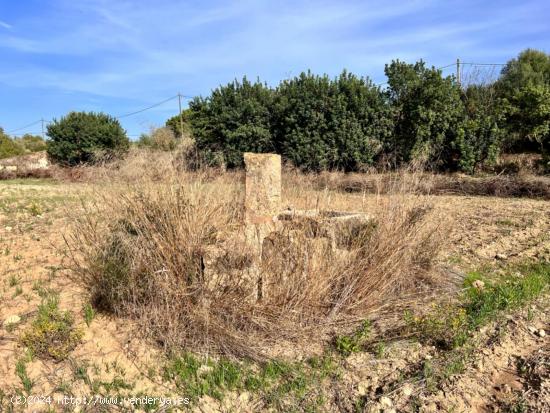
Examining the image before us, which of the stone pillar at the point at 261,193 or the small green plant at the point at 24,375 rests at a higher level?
the stone pillar at the point at 261,193

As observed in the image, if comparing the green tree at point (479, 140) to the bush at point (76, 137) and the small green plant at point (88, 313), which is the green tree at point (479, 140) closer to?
the small green plant at point (88, 313)

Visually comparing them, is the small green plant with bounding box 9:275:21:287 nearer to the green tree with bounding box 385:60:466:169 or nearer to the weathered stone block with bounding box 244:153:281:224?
the weathered stone block with bounding box 244:153:281:224

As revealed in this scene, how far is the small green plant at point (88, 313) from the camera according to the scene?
131 inches

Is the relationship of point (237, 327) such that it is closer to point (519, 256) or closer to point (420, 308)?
point (420, 308)

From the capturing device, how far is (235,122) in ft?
44.7

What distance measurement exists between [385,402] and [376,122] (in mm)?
10772

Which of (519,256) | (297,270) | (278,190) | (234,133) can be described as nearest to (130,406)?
(297,270)

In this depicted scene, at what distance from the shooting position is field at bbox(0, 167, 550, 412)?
2549mm

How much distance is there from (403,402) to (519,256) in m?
3.20

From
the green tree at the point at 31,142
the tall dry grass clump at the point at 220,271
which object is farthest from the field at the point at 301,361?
the green tree at the point at 31,142

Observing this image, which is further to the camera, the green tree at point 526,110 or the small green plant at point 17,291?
the green tree at point 526,110

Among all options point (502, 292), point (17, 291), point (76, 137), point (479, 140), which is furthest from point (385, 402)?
point (76, 137)

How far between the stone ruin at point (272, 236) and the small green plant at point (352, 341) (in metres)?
0.59

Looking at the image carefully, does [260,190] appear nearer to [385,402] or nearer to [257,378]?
[257,378]
